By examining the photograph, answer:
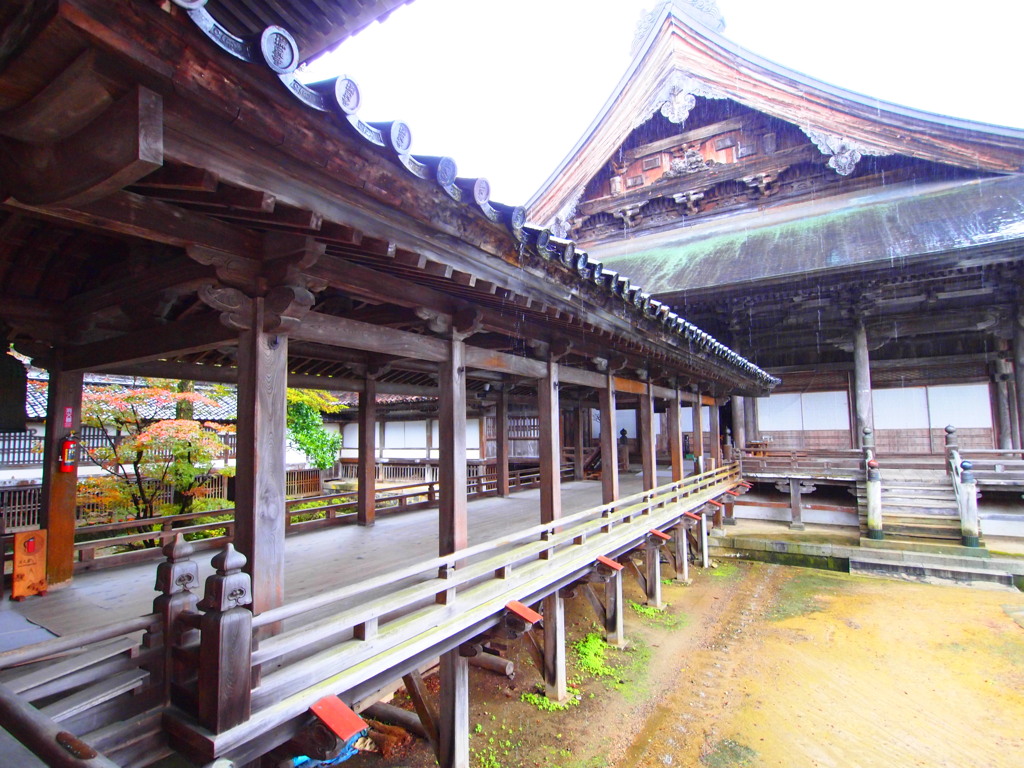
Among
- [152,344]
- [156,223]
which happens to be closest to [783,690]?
[152,344]

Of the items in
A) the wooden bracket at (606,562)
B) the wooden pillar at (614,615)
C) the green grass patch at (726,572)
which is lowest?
the green grass patch at (726,572)

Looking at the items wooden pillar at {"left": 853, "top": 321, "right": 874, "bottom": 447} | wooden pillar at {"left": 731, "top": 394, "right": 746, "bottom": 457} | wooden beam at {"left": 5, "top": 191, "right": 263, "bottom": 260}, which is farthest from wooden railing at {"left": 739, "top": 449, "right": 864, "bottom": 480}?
wooden beam at {"left": 5, "top": 191, "right": 263, "bottom": 260}

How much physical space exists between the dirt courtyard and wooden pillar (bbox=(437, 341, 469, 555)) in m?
3.24

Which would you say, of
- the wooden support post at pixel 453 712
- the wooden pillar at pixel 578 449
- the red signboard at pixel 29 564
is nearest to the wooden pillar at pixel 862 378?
the wooden pillar at pixel 578 449

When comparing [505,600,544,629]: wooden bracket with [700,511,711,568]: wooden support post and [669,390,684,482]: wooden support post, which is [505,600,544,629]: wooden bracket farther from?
[700,511,711,568]: wooden support post

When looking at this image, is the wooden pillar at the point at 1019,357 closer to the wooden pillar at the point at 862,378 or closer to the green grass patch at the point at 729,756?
the wooden pillar at the point at 862,378

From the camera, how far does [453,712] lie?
5395mm

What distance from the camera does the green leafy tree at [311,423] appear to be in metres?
12.9

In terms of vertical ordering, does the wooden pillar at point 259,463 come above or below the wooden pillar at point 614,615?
above

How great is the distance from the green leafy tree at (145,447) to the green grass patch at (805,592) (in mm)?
11352

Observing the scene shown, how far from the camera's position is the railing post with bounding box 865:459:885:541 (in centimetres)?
1248

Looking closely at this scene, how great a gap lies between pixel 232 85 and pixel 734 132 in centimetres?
1842

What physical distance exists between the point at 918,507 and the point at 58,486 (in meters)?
16.1

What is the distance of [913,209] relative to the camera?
13625 mm
